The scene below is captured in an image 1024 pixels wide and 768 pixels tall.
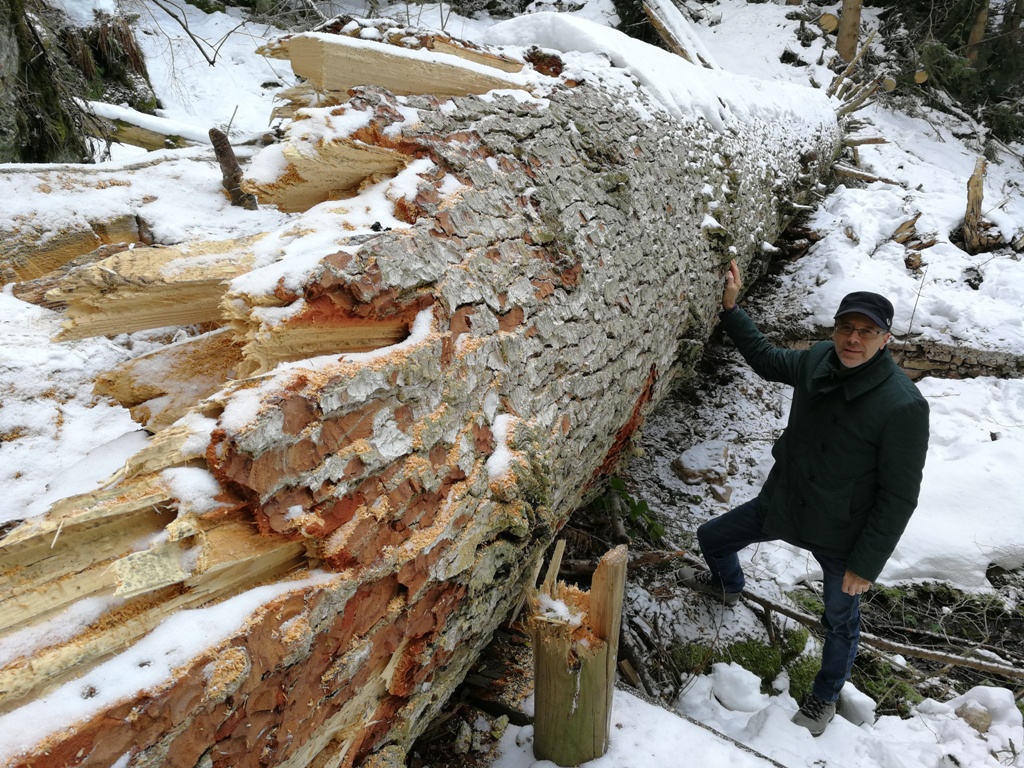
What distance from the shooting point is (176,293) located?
149 centimetres

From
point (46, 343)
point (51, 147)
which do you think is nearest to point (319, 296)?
point (46, 343)

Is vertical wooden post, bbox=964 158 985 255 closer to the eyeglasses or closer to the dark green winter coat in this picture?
the dark green winter coat

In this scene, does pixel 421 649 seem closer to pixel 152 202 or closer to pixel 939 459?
pixel 152 202

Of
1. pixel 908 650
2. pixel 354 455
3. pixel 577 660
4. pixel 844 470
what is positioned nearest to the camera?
pixel 354 455

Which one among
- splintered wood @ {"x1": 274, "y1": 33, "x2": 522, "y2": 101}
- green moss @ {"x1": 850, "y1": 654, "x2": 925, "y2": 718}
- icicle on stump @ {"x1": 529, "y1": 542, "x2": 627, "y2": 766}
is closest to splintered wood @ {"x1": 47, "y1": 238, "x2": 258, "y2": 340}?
splintered wood @ {"x1": 274, "y1": 33, "x2": 522, "y2": 101}

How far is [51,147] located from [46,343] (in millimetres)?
2683

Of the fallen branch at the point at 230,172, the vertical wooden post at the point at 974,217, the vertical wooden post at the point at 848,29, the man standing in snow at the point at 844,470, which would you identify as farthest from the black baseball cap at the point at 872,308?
the vertical wooden post at the point at 848,29

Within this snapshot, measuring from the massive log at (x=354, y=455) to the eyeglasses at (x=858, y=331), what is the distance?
31.1 inches

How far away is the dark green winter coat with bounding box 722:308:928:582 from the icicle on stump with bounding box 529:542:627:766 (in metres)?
1.11

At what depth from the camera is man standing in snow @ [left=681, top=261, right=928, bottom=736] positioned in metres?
2.08

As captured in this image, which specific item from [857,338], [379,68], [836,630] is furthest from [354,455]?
[836,630]

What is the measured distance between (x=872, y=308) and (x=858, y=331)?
95 millimetres

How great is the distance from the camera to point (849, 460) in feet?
7.28

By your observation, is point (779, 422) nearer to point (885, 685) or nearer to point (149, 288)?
point (885, 685)
